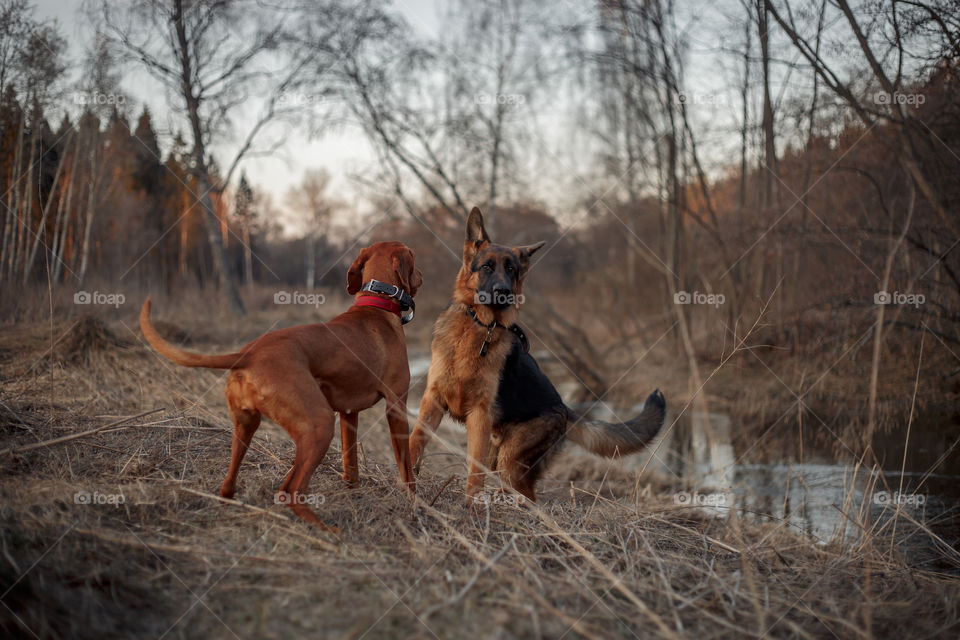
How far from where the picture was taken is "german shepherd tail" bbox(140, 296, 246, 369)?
2.86m

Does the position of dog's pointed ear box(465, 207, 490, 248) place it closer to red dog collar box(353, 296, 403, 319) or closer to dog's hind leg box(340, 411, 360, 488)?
red dog collar box(353, 296, 403, 319)

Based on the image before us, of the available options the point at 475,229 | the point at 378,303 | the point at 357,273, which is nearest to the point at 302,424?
the point at 378,303

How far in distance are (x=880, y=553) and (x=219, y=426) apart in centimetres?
465

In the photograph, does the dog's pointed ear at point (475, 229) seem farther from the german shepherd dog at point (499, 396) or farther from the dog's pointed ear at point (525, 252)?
the dog's pointed ear at point (525, 252)

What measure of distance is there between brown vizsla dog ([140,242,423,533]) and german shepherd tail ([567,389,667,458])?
1.78m

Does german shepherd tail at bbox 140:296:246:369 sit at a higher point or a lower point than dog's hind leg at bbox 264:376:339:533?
higher

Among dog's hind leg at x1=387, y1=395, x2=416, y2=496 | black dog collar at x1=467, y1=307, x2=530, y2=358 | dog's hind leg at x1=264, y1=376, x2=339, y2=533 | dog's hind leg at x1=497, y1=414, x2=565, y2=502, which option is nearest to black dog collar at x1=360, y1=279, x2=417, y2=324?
dog's hind leg at x1=387, y1=395, x2=416, y2=496

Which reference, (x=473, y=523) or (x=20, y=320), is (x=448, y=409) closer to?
(x=473, y=523)

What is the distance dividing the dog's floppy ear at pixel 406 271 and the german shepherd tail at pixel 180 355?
1.36 metres

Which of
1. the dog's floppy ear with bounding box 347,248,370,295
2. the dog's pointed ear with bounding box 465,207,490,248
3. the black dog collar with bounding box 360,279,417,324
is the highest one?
the dog's pointed ear with bounding box 465,207,490,248

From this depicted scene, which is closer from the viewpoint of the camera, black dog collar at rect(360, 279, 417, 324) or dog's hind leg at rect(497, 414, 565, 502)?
black dog collar at rect(360, 279, 417, 324)

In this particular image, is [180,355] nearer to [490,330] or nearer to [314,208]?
[490,330]

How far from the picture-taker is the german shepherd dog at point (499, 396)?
15.5 feet

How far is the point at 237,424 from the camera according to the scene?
3.18 metres
